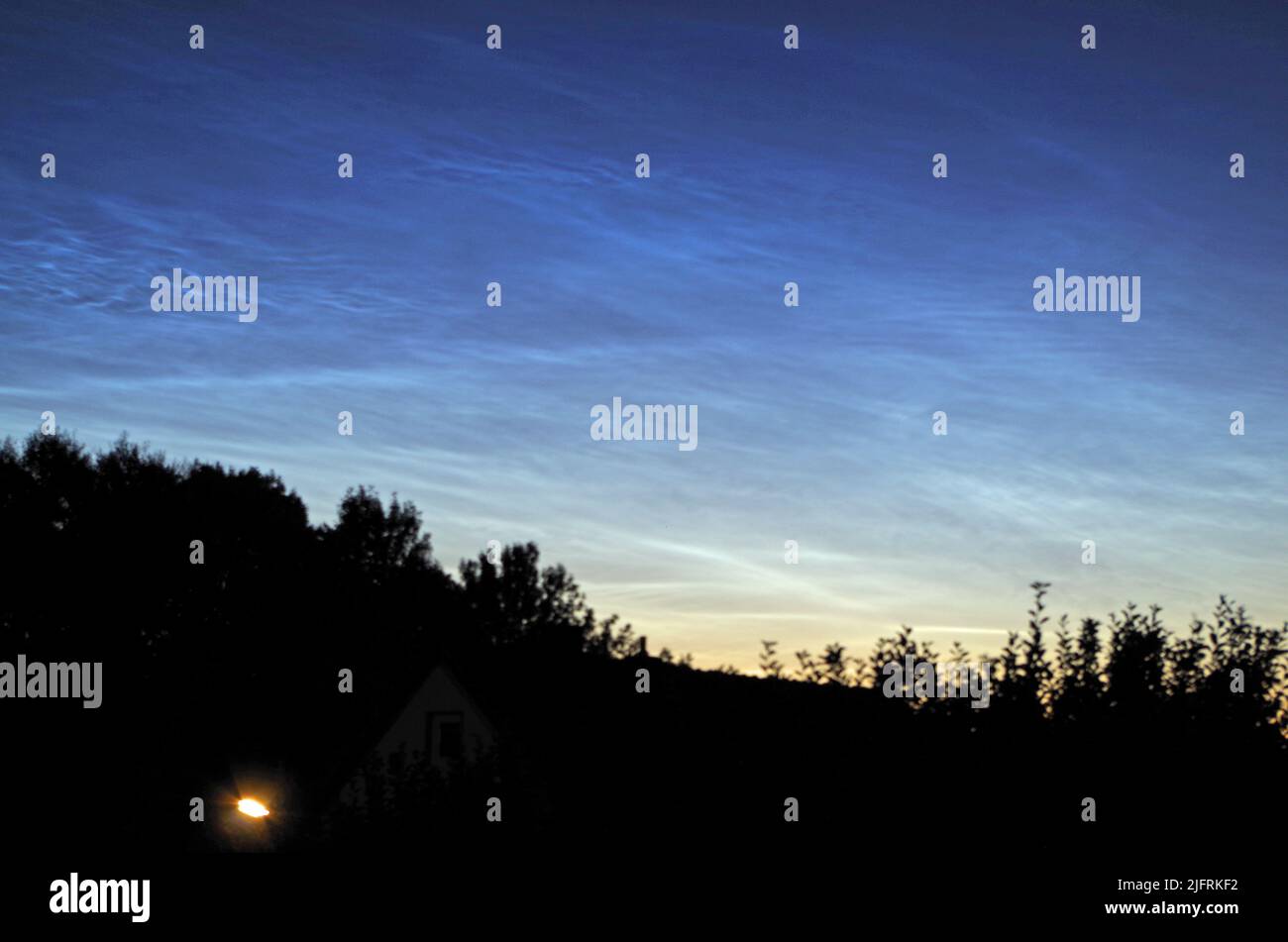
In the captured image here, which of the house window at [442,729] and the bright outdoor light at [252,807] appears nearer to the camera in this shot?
the bright outdoor light at [252,807]

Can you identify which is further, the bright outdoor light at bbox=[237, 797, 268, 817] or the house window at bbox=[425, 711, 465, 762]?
the house window at bbox=[425, 711, 465, 762]

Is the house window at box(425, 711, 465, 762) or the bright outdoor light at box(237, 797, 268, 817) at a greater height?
the bright outdoor light at box(237, 797, 268, 817)

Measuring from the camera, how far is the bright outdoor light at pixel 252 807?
11860mm

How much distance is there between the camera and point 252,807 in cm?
1236

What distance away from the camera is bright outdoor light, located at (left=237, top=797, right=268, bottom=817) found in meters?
11.9

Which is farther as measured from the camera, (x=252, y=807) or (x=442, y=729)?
(x=442, y=729)

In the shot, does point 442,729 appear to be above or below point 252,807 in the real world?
below

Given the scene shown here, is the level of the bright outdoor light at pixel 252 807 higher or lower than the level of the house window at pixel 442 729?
higher
